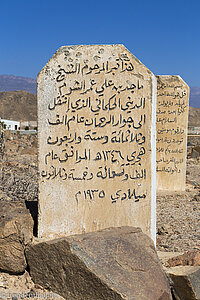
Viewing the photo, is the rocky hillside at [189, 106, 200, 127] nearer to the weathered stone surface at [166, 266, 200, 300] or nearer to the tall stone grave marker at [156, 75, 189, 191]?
the tall stone grave marker at [156, 75, 189, 191]

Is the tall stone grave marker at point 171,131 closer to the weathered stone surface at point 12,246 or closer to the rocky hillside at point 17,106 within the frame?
the weathered stone surface at point 12,246

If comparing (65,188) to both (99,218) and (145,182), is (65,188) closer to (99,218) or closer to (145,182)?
(99,218)

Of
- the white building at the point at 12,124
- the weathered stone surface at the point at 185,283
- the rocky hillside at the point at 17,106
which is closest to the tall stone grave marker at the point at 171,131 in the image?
the weathered stone surface at the point at 185,283

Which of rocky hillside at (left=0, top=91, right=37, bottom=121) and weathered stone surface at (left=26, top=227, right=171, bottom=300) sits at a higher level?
rocky hillside at (left=0, top=91, right=37, bottom=121)

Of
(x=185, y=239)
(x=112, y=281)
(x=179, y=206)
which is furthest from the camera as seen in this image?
(x=179, y=206)

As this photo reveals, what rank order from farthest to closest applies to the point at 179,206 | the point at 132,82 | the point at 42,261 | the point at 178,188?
1. the point at 178,188
2. the point at 179,206
3. the point at 132,82
4. the point at 42,261

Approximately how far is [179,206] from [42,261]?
202 inches

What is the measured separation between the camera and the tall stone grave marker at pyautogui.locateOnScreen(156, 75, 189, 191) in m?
9.84

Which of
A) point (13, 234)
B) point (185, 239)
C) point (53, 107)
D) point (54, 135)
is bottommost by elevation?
point (185, 239)

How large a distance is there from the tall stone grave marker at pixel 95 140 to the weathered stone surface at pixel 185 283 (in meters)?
0.94

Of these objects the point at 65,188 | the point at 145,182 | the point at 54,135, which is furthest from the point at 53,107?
the point at 145,182

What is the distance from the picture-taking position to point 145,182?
4344mm

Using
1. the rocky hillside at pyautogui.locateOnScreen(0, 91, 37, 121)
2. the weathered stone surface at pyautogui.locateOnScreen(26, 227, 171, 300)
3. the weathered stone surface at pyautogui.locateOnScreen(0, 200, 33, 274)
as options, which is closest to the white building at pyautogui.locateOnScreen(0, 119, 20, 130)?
the rocky hillside at pyautogui.locateOnScreen(0, 91, 37, 121)

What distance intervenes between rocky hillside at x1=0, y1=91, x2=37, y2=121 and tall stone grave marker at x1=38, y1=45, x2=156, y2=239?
74.9 meters
